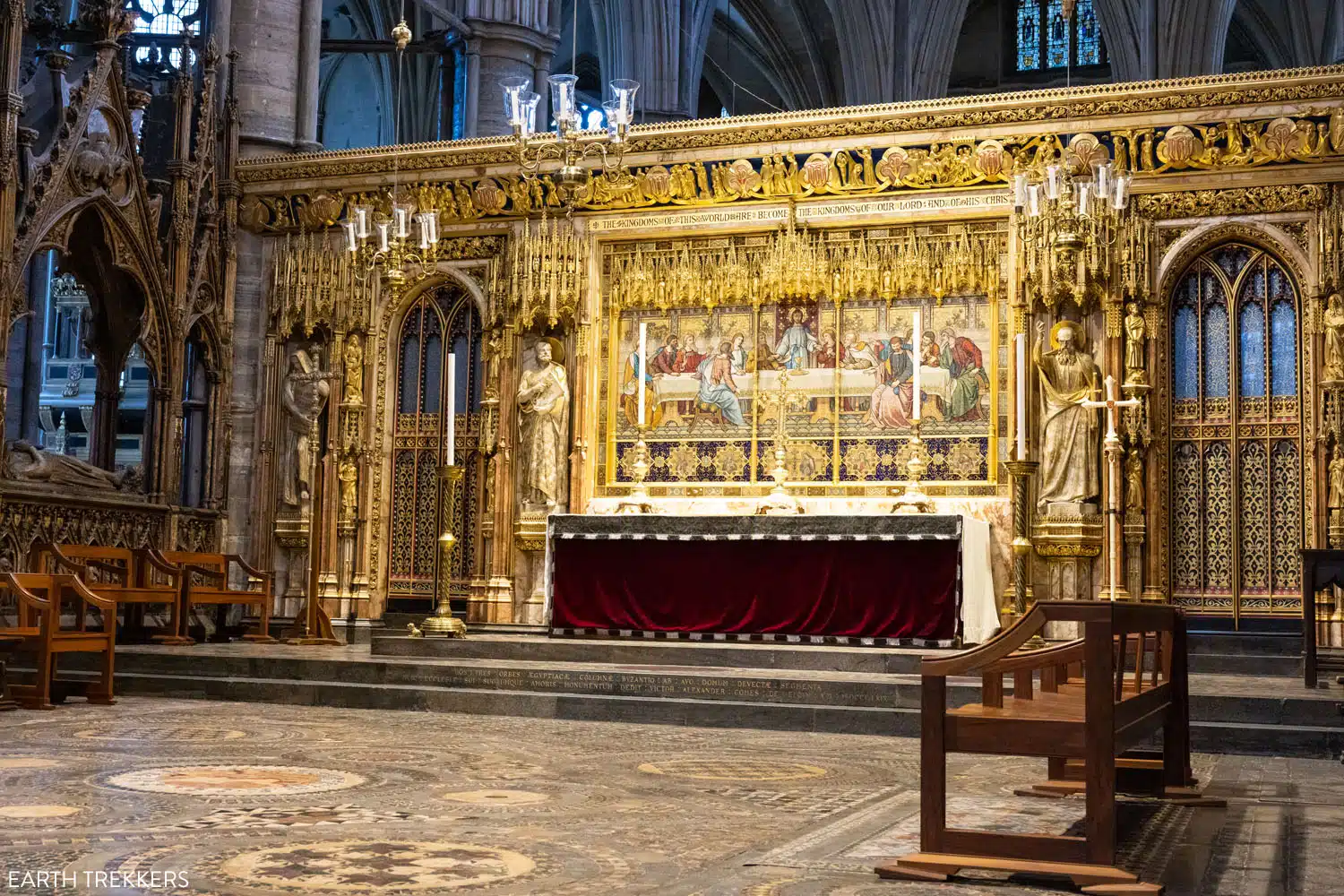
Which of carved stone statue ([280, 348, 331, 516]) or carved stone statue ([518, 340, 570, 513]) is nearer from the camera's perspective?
carved stone statue ([518, 340, 570, 513])

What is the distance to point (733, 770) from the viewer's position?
6770mm

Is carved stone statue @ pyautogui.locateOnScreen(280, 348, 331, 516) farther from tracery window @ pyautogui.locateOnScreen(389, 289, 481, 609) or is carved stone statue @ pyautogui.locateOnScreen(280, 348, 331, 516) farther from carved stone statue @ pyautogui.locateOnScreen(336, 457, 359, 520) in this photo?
tracery window @ pyautogui.locateOnScreen(389, 289, 481, 609)

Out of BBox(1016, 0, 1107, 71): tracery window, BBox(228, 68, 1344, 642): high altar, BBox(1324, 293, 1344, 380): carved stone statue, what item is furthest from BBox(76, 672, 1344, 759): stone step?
BBox(1016, 0, 1107, 71): tracery window

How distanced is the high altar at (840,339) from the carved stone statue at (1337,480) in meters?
0.02

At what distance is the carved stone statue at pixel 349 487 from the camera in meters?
14.6

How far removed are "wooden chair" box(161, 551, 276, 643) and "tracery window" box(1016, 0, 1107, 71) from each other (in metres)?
22.5

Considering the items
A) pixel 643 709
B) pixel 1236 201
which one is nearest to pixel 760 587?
pixel 643 709

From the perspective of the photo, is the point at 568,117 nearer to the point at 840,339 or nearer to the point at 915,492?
the point at 840,339

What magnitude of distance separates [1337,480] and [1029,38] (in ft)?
71.0

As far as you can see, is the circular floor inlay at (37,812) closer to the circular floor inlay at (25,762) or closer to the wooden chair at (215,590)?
the circular floor inlay at (25,762)

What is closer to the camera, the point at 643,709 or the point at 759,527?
the point at 643,709

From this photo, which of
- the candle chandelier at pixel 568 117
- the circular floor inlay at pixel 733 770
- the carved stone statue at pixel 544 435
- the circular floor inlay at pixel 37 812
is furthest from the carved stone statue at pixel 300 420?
the circular floor inlay at pixel 37 812

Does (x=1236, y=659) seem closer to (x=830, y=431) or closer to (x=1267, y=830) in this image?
(x=830, y=431)

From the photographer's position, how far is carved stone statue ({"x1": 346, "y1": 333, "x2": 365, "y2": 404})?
1481 cm
